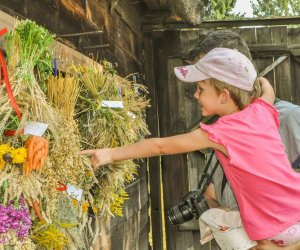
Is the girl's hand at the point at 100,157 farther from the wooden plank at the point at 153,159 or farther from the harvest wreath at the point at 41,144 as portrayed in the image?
the wooden plank at the point at 153,159

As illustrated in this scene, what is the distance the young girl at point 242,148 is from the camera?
1.75m

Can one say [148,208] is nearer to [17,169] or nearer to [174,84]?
[174,84]

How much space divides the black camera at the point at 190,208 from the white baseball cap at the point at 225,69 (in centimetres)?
61

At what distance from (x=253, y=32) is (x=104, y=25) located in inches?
76.7

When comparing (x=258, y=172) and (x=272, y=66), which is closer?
(x=258, y=172)

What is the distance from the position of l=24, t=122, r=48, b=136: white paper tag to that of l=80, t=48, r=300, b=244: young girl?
1.49 feet

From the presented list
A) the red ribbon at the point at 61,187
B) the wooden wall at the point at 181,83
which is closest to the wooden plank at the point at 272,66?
the wooden wall at the point at 181,83

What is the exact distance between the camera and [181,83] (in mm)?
4520

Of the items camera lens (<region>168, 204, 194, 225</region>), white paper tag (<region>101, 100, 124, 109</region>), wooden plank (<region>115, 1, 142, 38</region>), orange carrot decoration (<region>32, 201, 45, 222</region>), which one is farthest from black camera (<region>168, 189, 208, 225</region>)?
wooden plank (<region>115, 1, 142, 38</region>)

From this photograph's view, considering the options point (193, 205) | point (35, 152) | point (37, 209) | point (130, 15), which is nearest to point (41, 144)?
point (35, 152)

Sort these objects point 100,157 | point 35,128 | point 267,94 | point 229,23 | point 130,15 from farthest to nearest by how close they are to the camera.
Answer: point 229,23 → point 130,15 → point 267,94 → point 100,157 → point 35,128

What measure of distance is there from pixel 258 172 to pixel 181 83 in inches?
111

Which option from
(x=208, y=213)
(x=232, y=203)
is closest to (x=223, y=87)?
(x=208, y=213)

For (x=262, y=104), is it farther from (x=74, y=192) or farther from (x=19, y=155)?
(x=19, y=155)
